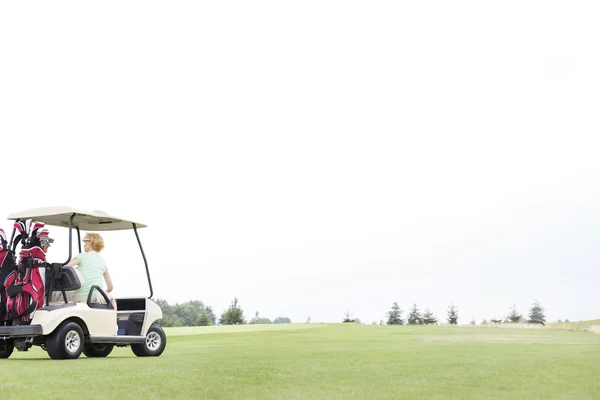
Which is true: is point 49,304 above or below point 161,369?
above

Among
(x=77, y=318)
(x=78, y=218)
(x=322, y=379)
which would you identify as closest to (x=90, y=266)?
(x=77, y=318)

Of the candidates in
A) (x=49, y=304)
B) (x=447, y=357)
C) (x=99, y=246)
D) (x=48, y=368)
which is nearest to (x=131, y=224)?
(x=99, y=246)

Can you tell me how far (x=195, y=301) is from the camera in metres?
123

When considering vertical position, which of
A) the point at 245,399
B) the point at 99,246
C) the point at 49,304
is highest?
the point at 99,246

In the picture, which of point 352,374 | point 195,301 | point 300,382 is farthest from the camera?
point 195,301

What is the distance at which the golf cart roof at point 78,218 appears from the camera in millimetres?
13062

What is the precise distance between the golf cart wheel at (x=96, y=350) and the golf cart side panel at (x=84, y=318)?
3.32ft

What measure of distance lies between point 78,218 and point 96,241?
4.81 ft

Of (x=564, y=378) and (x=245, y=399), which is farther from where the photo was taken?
(x=564, y=378)

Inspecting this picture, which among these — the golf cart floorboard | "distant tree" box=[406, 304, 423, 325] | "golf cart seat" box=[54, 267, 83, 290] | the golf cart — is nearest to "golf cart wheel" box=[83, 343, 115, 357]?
the golf cart

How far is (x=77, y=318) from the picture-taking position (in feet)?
40.4

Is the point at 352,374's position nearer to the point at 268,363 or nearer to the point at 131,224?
the point at 268,363

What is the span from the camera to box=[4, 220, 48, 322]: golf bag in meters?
12.1

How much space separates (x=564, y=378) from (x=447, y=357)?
3.58 m
